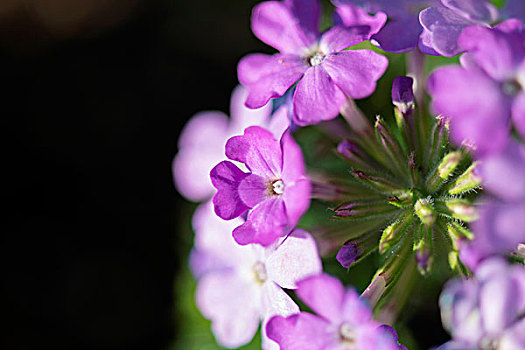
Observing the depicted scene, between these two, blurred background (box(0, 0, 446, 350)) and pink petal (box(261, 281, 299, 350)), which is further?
blurred background (box(0, 0, 446, 350))

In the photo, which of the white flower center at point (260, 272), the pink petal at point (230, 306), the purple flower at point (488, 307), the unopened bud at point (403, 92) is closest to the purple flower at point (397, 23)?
the unopened bud at point (403, 92)

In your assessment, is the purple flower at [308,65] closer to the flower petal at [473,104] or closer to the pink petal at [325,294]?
the flower petal at [473,104]

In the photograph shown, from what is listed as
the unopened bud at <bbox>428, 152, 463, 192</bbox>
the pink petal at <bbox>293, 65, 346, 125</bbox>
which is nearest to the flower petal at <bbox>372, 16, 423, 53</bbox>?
the pink petal at <bbox>293, 65, 346, 125</bbox>

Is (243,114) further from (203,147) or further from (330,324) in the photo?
(330,324)

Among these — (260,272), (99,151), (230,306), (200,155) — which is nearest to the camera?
(260,272)

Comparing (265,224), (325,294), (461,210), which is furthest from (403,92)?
(325,294)

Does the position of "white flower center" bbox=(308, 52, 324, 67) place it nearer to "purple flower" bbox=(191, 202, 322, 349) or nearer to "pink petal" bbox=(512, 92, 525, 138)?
"purple flower" bbox=(191, 202, 322, 349)
